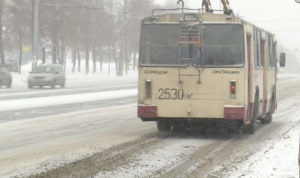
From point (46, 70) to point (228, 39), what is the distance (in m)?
32.0

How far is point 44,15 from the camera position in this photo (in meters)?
58.7

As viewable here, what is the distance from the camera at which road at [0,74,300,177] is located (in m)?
9.38

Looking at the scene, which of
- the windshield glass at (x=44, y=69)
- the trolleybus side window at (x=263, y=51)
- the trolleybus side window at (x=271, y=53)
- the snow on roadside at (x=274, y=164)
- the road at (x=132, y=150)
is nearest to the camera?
the snow on roadside at (x=274, y=164)

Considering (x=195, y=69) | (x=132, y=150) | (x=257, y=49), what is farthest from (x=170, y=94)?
(x=257, y=49)

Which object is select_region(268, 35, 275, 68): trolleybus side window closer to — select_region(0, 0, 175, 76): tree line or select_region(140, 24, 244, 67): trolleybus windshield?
select_region(140, 24, 244, 67): trolleybus windshield

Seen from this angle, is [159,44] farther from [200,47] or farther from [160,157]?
[160,157]

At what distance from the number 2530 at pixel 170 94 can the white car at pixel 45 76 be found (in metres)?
31.1

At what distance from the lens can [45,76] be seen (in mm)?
44906

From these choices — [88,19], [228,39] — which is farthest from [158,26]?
[88,19]

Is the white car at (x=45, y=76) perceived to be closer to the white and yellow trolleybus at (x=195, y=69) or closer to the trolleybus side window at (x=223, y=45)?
the white and yellow trolleybus at (x=195, y=69)

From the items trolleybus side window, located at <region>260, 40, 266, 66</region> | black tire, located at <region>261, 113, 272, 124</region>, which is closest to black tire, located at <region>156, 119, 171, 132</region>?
trolleybus side window, located at <region>260, 40, 266, 66</region>

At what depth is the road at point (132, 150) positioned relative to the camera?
30.8ft

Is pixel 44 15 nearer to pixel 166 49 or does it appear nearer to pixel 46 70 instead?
pixel 46 70

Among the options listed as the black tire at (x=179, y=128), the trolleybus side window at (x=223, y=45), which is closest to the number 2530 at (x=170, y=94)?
the trolleybus side window at (x=223, y=45)
